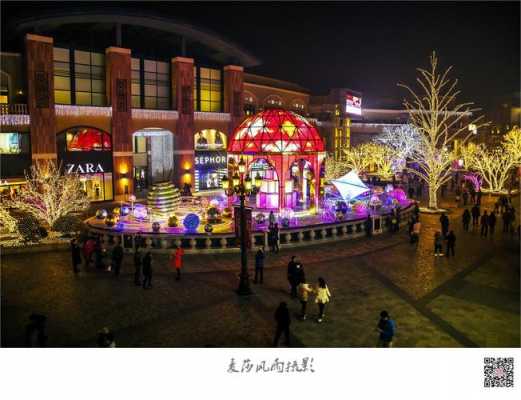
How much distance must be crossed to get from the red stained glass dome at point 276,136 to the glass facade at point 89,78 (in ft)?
46.2

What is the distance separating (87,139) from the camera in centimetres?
3638

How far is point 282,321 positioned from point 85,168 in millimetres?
28181

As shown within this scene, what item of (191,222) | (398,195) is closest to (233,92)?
(398,195)

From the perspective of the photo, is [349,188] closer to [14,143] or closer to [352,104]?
[14,143]

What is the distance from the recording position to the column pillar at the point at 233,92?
45.0 m

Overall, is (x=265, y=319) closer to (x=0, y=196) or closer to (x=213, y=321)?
(x=213, y=321)

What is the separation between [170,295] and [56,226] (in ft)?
37.9

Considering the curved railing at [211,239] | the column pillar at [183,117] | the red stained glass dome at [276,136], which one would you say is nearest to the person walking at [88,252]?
the curved railing at [211,239]

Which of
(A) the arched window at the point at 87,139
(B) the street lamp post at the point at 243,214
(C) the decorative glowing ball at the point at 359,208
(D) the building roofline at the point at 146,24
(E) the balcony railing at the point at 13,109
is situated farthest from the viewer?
(A) the arched window at the point at 87,139

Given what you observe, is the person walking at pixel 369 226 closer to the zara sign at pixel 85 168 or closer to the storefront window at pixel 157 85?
the zara sign at pixel 85 168

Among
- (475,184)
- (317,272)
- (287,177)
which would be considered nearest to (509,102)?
(475,184)

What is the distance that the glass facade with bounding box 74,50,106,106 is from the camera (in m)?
35.8

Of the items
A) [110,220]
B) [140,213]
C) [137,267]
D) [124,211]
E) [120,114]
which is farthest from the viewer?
[120,114]
